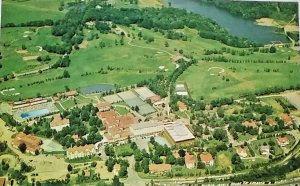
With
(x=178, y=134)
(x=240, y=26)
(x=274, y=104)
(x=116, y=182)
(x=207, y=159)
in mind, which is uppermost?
(x=240, y=26)

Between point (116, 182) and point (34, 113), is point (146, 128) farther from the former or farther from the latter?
point (34, 113)

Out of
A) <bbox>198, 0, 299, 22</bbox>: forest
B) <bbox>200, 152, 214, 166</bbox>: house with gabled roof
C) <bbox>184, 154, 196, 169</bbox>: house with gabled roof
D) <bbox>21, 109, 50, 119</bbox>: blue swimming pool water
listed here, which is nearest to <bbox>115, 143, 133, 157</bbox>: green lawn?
<bbox>184, 154, 196, 169</bbox>: house with gabled roof

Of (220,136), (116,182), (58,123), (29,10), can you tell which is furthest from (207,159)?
(29,10)

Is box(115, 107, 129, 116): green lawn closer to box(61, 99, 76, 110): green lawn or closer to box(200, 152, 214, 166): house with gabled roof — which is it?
box(61, 99, 76, 110): green lawn

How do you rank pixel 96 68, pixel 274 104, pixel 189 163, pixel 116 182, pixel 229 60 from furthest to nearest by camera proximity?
1. pixel 229 60
2. pixel 96 68
3. pixel 274 104
4. pixel 189 163
5. pixel 116 182

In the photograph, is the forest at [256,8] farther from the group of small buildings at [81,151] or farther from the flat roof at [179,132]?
the group of small buildings at [81,151]

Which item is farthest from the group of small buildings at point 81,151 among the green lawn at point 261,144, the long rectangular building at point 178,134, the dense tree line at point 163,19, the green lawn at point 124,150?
the dense tree line at point 163,19
